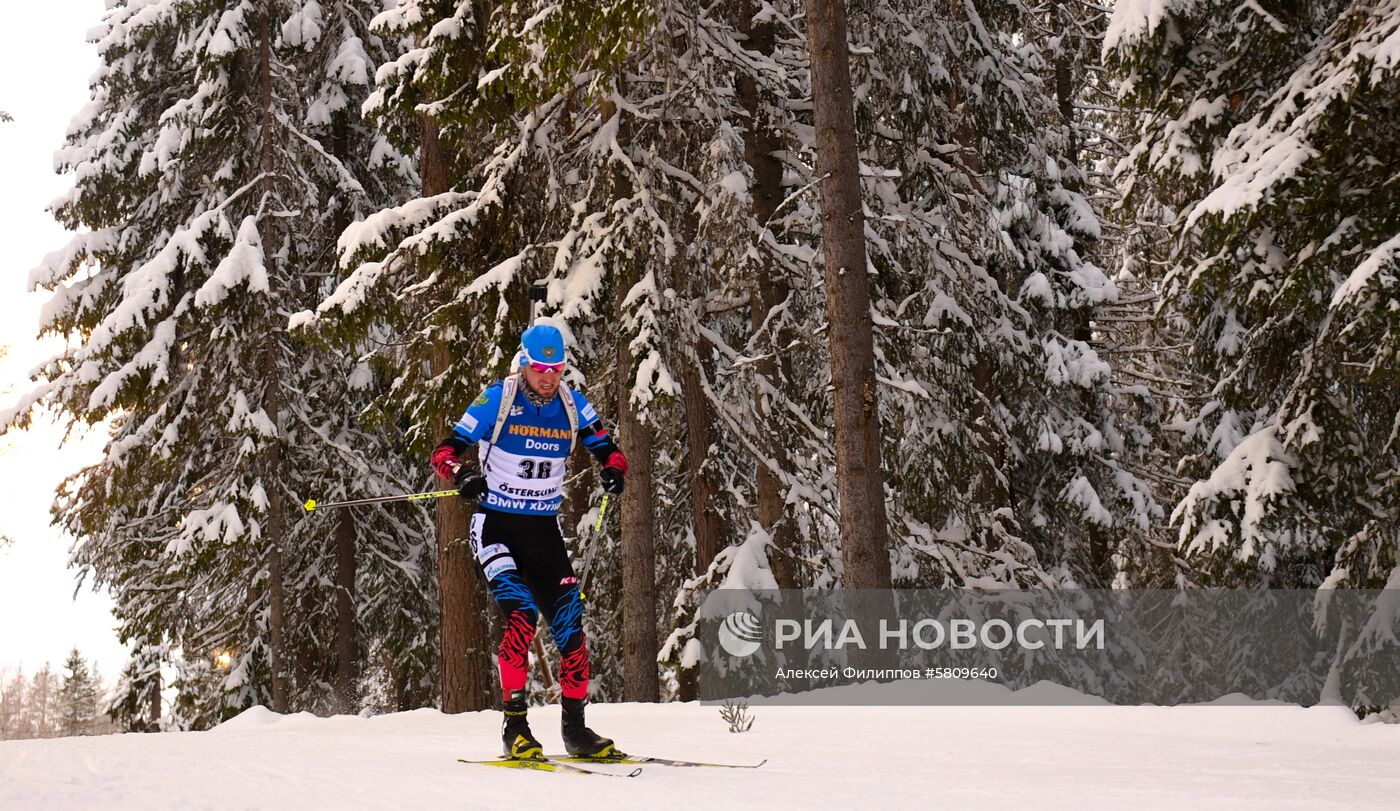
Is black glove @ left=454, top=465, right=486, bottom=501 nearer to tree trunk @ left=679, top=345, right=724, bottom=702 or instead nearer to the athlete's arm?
the athlete's arm

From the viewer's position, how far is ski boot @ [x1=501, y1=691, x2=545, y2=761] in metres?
6.06

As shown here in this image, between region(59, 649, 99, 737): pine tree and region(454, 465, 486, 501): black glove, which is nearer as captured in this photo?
region(454, 465, 486, 501): black glove

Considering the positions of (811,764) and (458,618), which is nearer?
(811,764)

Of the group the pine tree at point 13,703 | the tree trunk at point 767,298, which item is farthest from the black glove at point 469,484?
the pine tree at point 13,703

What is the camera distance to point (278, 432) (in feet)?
56.6

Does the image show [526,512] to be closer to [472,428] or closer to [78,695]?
[472,428]

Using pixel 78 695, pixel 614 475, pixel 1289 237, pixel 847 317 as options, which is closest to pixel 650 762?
pixel 614 475

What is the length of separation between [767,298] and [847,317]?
3.76 m

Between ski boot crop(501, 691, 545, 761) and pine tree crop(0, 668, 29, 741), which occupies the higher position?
ski boot crop(501, 691, 545, 761)

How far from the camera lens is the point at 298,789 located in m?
4.74

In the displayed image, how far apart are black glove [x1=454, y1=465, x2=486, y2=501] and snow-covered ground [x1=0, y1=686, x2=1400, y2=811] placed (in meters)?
1.33

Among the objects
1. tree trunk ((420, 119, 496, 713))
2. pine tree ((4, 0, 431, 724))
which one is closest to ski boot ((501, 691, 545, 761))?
tree trunk ((420, 119, 496, 713))

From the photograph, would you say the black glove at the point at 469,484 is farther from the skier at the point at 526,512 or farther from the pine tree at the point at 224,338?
the pine tree at the point at 224,338

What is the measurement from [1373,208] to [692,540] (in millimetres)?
11657
